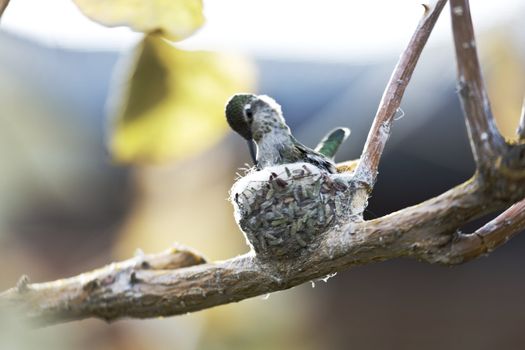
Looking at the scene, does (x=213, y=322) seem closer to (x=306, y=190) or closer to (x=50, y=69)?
(x=306, y=190)

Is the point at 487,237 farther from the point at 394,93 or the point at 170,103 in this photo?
the point at 170,103

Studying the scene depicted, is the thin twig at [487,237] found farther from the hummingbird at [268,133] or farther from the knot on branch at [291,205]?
the hummingbird at [268,133]

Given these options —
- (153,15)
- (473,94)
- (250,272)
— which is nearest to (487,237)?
(473,94)

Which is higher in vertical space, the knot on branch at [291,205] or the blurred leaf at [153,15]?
the blurred leaf at [153,15]

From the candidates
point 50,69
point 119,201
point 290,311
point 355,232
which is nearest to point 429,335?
point 290,311

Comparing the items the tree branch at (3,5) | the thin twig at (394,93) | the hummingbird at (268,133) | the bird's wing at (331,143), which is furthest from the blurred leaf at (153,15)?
the bird's wing at (331,143)
